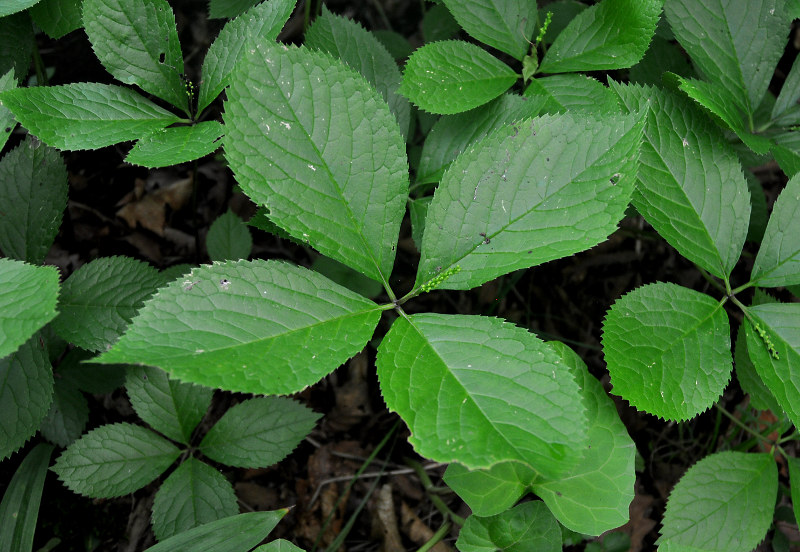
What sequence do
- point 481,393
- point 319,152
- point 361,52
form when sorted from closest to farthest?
point 481,393, point 319,152, point 361,52

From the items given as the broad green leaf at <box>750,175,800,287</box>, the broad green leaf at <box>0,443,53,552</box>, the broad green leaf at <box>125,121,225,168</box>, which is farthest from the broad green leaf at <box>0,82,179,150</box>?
the broad green leaf at <box>750,175,800,287</box>

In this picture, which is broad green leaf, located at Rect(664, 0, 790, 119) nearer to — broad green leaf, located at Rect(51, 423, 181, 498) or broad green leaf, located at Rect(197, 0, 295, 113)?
broad green leaf, located at Rect(197, 0, 295, 113)

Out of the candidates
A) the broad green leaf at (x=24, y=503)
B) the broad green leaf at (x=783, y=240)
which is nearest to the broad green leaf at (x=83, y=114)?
the broad green leaf at (x=24, y=503)

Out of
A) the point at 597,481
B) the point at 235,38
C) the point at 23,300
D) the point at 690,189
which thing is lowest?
the point at 597,481

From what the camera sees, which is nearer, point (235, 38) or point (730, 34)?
point (235, 38)

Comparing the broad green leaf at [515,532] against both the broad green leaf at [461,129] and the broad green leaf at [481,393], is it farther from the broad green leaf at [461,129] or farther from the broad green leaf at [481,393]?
the broad green leaf at [461,129]

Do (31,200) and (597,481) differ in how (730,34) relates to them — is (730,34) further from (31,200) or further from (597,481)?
(31,200)

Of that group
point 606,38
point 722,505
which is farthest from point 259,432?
point 606,38

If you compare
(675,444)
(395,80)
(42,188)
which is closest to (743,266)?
(675,444)
